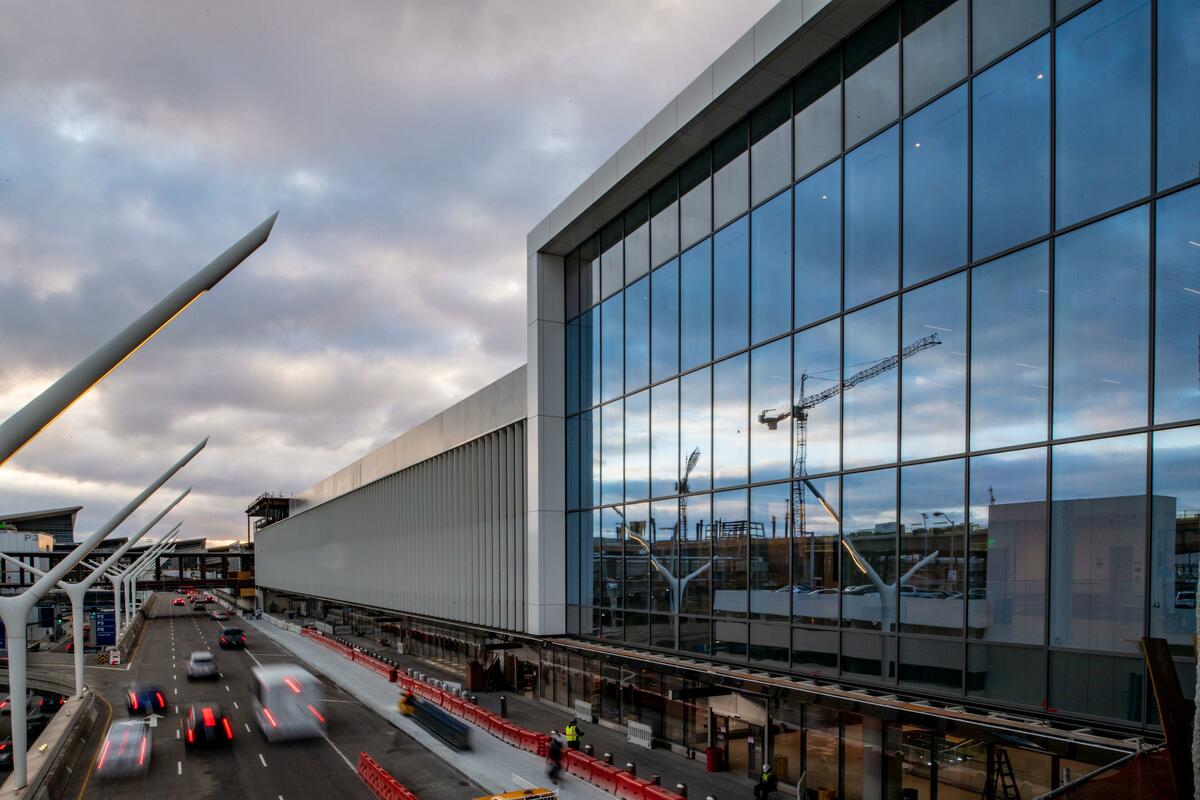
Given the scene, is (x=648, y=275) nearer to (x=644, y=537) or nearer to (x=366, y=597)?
(x=644, y=537)

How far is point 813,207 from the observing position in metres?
20.9

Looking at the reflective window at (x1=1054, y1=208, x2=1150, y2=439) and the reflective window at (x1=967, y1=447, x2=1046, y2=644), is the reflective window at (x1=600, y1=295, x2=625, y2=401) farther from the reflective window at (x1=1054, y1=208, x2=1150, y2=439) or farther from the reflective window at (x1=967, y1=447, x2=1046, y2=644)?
the reflective window at (x1=1054, y1=208, x2=1150, y2=439)

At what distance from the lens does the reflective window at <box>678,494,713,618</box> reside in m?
24.6

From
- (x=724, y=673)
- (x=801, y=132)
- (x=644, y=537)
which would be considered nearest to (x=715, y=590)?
(x=724, y=673)

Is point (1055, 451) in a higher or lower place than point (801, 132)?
lower

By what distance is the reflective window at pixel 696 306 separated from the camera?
25.2 meters

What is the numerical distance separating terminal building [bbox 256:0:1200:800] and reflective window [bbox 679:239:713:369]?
13 cm

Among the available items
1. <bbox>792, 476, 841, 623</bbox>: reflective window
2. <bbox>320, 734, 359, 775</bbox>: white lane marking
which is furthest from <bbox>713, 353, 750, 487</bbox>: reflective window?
<bbox>320, 734, 359, 775</bbox>: white lane marking

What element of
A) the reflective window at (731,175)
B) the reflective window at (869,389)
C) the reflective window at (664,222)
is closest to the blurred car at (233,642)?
A: the reflective window at (664,222)

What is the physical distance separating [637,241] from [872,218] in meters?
11.9

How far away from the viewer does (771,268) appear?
2238cm

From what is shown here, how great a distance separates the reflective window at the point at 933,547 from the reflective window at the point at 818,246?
4764 mm

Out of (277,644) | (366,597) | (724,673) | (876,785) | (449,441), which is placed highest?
(449,441)

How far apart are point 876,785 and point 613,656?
10015mm
